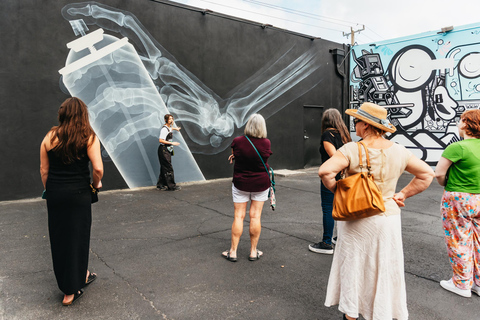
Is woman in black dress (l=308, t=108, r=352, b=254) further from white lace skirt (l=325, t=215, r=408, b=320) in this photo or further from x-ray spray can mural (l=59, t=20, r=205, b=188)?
x-ray spray can mural (l=59, t=20, r=205, b=188)

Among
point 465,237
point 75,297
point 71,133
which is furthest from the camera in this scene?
point 465,237

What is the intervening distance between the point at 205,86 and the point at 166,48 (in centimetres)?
154

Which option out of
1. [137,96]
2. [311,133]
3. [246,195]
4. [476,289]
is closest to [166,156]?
[137,96]

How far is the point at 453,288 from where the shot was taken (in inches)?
137

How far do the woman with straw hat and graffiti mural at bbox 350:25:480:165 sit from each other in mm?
10939

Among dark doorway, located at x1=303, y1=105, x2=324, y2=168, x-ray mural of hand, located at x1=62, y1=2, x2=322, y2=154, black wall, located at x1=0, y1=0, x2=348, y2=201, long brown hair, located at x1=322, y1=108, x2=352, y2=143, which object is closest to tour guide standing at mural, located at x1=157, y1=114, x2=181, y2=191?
x-ray mural of hand, located at x1=62, y1=2, x2=322, y2=154

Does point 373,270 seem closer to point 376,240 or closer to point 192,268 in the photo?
point 376,240

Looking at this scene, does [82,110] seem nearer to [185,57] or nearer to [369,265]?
[369,265]

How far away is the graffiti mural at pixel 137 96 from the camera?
8109 millimetres

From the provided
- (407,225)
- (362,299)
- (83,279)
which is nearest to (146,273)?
(83,279)

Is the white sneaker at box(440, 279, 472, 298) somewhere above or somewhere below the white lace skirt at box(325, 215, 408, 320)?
below

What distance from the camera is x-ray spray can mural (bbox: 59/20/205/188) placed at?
8047 millimetres

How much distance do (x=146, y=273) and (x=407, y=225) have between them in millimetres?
4447

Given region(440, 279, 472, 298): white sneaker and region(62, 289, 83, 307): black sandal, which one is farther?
region(440, 279, 472, 298): white sneaker
